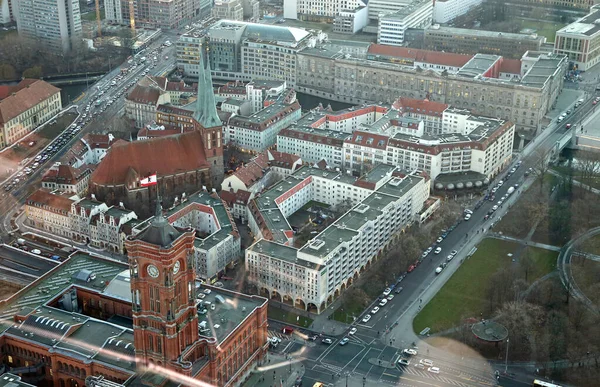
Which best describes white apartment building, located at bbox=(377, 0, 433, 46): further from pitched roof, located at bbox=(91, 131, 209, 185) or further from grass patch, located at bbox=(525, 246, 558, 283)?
grass patch, located at bbox=(525, 246, 558, 283)

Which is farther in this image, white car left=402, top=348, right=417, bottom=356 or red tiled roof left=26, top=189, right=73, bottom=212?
red tiled roof left=26, top=189, right=73, bottom=212

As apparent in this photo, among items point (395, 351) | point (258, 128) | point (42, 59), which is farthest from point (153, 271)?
point (42, 59)

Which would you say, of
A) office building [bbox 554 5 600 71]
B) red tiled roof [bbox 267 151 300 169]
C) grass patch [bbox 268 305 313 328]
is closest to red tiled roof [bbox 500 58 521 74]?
office building [bbox 554 5 600 71]

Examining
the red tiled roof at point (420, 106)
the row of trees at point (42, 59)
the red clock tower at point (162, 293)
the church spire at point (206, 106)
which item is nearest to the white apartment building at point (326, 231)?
the church spire at point (206, 106)

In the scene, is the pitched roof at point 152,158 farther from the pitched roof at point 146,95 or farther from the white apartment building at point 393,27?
the white apartment building at point 393,27

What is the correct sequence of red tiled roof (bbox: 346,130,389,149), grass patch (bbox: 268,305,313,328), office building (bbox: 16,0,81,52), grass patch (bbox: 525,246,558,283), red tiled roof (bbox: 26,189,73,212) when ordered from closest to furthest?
grass patch (bbox: 268,305,313,328)
grass patch (bbox: 525,246,558,283)
red tiled roof (bbox: 26,189,73,212)
red tiled roof (bbox: 346,130,389,149)
office building (bbox: 16,0,81,52)

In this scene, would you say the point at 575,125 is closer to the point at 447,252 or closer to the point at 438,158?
the point at 438,158

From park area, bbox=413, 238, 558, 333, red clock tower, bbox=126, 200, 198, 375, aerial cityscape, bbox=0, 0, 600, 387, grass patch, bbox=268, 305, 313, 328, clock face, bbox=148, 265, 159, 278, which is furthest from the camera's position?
grass patch, bbox=268, 305, 313, 328
